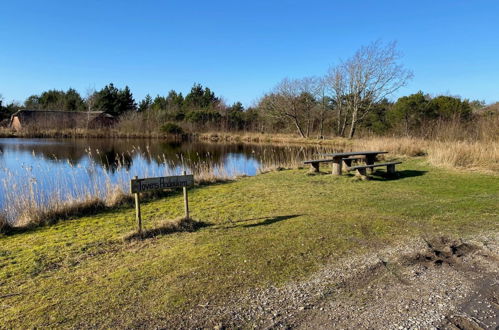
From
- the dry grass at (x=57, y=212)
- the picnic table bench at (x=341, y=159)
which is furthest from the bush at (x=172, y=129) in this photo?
the dry grass at (x=57, y=212)

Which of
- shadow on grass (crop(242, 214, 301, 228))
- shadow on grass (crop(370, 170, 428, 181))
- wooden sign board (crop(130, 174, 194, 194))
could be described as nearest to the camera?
wooden sign board (crop(130, 174, 194, 194))

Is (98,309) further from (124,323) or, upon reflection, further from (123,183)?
(123,183)

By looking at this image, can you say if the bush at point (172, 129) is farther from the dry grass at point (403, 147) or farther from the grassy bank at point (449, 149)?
the dry grass at point (403, 147)

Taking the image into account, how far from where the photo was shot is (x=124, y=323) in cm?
252

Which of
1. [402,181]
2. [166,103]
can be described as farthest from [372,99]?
[166,103]

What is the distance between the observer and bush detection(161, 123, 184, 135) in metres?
36.7

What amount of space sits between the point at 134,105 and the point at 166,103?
483cm

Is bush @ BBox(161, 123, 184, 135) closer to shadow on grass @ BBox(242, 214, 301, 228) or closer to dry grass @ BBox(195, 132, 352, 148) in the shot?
dry grass @ BBox(195, 132, 352, 148)

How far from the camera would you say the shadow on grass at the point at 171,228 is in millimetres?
4762

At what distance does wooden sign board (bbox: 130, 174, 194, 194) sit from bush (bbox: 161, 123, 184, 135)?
32.7 m

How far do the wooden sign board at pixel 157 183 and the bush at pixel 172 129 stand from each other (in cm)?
3266

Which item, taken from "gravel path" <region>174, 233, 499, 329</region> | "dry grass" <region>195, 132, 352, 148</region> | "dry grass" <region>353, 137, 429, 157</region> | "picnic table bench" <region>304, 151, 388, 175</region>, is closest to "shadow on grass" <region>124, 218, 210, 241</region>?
"gravel path" <region>174, 233, 499, 329</region>

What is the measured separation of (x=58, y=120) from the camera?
37.8 m

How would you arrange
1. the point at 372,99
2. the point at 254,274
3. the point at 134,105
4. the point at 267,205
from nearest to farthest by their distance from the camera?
the point at 254,274 < the point at 267,205 < the point at 372,99 < the point at 134,105
